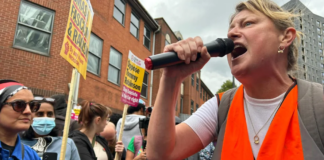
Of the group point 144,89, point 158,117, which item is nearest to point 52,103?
point 158,117

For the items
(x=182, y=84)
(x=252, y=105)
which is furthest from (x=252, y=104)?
(x=182, y=84)

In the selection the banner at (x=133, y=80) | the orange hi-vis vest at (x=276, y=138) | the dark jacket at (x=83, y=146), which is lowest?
the dark jacket at (x=83, y=146)

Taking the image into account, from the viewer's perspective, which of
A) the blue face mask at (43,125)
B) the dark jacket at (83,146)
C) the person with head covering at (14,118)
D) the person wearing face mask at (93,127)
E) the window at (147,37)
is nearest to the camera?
the person with head covering at (14,118)

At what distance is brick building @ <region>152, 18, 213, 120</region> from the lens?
677 inches

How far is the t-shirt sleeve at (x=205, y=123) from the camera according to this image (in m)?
1.49

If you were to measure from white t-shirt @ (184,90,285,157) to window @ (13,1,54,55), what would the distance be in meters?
8.36

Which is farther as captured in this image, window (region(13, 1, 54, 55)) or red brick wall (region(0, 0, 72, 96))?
window (region(13, 1, 54, 55))

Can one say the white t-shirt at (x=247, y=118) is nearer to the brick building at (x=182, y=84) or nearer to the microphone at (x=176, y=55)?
the microphone at (x=176, y=55)

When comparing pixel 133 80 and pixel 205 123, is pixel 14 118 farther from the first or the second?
pixel 133 80

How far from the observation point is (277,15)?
149 centimetres

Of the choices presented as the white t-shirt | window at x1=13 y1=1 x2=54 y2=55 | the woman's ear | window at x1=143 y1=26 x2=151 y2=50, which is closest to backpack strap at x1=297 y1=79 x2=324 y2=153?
the white t-shirt

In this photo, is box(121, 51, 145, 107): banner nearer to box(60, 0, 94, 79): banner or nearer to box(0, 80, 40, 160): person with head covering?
box(60, 0, 94, 79): banner

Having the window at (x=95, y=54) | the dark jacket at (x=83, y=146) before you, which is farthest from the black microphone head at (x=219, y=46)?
the window at (x=95, y=54)

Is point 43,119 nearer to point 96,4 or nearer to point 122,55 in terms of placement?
point 96,4
